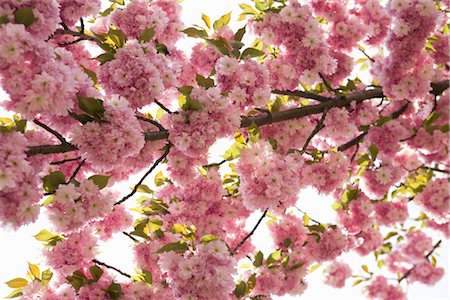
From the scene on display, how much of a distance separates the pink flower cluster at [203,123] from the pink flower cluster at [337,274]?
15.2 feet

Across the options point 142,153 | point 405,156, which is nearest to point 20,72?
point 142,153

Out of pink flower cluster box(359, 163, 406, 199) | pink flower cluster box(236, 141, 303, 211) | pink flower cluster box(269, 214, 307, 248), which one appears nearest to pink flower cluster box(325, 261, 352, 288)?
pink flower cluster box(359, 163, 406, 199)

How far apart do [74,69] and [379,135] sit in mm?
3167

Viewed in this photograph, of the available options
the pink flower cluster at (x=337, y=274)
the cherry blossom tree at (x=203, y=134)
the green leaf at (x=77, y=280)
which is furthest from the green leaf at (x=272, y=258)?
the pink flower cluster at (x=337, y=274)

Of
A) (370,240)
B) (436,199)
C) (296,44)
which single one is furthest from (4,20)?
(370,240)

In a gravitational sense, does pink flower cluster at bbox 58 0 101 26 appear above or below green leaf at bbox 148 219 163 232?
above

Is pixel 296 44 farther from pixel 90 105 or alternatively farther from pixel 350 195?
pixel 90 105

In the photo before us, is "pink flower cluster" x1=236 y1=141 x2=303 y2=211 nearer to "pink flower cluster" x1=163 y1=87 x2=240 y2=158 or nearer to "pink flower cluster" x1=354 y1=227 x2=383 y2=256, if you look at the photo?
"pink flower cluster" x1=163 y1=87 x2=240 y2=158

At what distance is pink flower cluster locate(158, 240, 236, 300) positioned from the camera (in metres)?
3.04

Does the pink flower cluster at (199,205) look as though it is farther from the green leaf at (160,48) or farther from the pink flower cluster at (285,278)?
the green leaf at (160,48)

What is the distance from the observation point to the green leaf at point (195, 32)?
4.16 metres

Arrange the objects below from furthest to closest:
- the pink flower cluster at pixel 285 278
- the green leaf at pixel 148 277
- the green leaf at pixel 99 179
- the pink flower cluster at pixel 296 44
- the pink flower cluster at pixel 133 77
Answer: the pink flower cluster at pixel 285 278, the pink flower cluster at pixel 296 44, the green leaf at pixel 148 277, the pink flower cluster at pixel 133 77, the green leaf at pixel 99 179

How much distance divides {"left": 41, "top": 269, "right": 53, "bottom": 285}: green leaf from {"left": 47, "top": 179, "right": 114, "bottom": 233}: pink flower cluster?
79cm

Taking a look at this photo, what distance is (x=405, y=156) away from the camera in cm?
648
